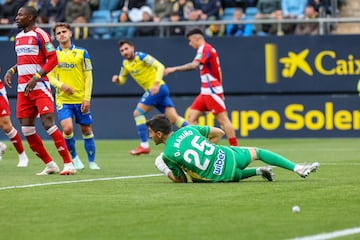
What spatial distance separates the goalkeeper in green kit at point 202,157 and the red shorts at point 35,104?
2379 mm

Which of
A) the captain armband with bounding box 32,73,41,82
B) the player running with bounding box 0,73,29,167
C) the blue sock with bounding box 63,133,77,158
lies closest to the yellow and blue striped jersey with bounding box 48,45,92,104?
the blue sock with bounding box 63,133,77,158

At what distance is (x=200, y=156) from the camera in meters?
11.8

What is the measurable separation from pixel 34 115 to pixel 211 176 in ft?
10.9

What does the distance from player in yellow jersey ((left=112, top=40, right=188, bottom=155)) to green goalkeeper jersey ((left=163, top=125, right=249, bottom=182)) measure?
7.49 metres

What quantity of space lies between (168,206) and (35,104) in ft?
15.9

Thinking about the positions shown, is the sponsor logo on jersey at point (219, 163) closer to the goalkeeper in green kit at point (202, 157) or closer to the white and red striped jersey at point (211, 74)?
the goalkeeper in green kit at point (202, 157)

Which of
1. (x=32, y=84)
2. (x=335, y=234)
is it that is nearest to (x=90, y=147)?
(x=32, y=84)

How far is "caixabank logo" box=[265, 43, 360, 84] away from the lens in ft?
83.3

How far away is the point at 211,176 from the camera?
1220cm

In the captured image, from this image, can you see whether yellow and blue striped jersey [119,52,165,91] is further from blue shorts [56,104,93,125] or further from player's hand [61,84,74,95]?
player's hand [61,84,74,95]

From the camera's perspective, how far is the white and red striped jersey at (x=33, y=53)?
1402cm

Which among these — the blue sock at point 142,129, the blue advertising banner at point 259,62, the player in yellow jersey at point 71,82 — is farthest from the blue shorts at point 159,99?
the blue advertising banner at point 259,62

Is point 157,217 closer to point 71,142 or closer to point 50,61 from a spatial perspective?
point 50,61

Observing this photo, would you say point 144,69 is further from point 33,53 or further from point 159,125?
point 159,125
